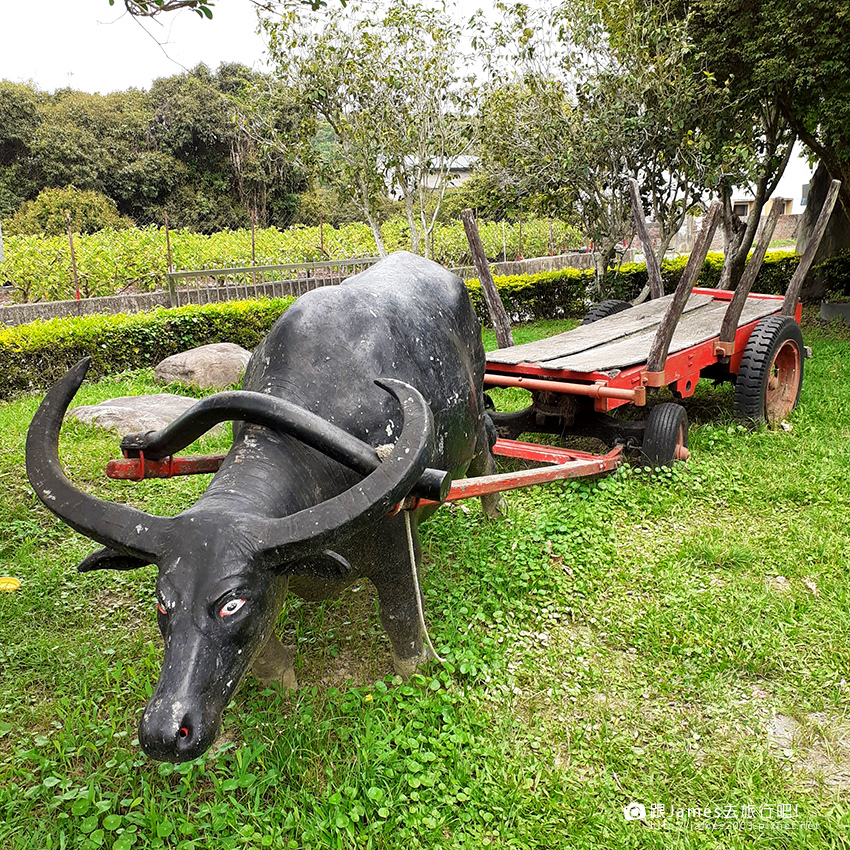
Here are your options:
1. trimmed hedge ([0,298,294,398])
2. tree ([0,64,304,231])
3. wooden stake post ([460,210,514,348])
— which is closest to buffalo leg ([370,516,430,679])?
wooden stake post ([460,210,514,348])

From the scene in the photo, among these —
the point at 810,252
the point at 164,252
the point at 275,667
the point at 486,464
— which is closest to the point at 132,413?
the point at 486,464

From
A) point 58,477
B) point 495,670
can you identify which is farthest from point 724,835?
point 58,477

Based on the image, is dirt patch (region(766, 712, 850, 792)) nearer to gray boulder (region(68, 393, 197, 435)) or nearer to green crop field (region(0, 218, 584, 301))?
gray boulder (region(68, 393, 197, 435))

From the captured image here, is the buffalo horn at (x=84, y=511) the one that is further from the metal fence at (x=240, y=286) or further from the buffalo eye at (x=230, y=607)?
the metal fence at (x=240, y=286)

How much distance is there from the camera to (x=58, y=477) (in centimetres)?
207

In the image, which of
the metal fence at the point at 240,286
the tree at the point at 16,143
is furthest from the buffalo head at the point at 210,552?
the tree at the point at 16,143

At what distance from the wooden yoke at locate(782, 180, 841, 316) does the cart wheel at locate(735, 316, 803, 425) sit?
413 mm

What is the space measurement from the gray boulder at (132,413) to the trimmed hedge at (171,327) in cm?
131

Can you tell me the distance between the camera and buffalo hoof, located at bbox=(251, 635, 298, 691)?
2.98 metres

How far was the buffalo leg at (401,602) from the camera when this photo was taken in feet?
9.34

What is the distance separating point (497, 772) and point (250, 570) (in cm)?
130

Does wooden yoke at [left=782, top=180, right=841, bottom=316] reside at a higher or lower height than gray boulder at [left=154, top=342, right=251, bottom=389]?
higher

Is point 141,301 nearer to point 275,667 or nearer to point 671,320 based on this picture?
point 671,320

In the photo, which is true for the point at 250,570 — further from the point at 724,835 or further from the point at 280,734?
the point at 724,835
